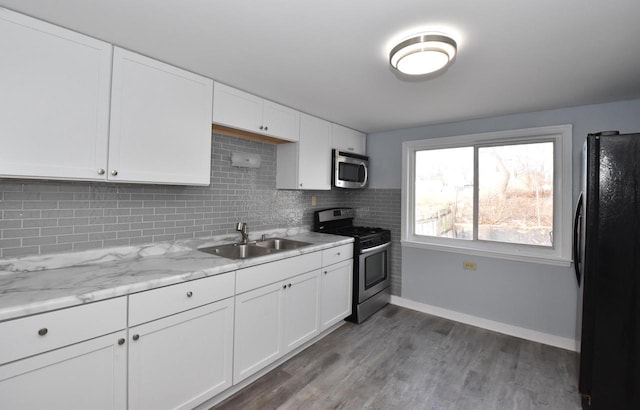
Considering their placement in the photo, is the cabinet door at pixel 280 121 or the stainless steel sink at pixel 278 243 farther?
the stainless steel sink at pixel 278 243

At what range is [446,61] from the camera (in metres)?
1.65

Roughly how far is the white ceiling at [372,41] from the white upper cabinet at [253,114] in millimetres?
98

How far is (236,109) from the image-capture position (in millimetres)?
2369

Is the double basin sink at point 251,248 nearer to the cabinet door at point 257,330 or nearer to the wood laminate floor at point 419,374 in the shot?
the cabinet door at point 257,330

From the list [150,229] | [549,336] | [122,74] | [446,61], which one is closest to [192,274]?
[150,229]

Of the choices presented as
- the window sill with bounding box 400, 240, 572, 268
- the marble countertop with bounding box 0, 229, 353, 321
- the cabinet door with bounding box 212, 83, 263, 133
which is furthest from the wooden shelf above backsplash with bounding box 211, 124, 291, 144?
the window sill with bounding box 400, 240, 572, 268

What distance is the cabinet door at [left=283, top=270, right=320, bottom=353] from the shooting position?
7.93ft

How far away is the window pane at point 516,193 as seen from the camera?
2938 mm

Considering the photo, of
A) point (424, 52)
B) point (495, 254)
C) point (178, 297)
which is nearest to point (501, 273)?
point (495, 254)

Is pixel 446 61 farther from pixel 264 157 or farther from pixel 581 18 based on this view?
pixel 264 157

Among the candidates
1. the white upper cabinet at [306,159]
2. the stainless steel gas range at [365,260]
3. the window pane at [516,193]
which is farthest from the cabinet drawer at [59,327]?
the window pane at [516,193]

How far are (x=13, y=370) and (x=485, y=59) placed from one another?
2.88m

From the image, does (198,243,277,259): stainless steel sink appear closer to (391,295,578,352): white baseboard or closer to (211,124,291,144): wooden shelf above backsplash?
(211,124,291,144): wooden shelf above backsplash

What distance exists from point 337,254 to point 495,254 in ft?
5.64
